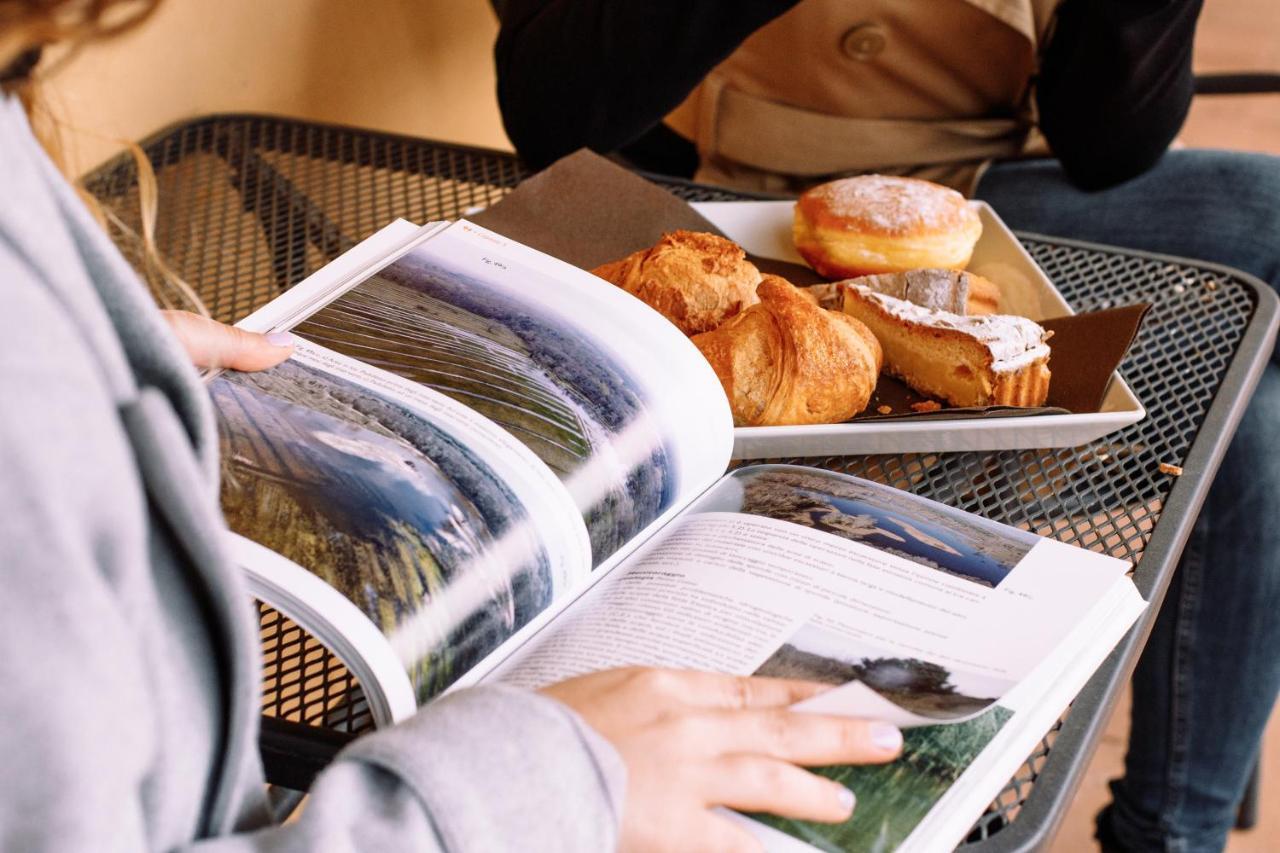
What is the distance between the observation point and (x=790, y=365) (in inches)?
24.8

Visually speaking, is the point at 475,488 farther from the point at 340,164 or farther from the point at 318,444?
the point at 340,164

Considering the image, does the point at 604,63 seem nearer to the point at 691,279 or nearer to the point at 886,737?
the point at 691,279

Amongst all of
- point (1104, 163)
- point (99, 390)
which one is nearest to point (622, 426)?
point (99, 390)

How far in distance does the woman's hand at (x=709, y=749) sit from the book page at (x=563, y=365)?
117 millimetres

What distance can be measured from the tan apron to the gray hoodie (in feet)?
2.81

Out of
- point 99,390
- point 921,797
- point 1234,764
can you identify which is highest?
point 99,390

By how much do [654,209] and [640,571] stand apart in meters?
0.38

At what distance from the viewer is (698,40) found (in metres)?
0.92

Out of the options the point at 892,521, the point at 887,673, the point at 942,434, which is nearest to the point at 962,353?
the point at 942,434

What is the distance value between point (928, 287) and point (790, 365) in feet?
0.48

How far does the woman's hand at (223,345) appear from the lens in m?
0.55

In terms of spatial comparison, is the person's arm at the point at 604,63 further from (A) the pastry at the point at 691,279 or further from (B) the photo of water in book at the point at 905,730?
(B) the photo of water in book at the point at 905,730

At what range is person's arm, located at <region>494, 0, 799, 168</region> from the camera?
36.1 inches

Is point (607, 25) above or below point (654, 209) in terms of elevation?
above
